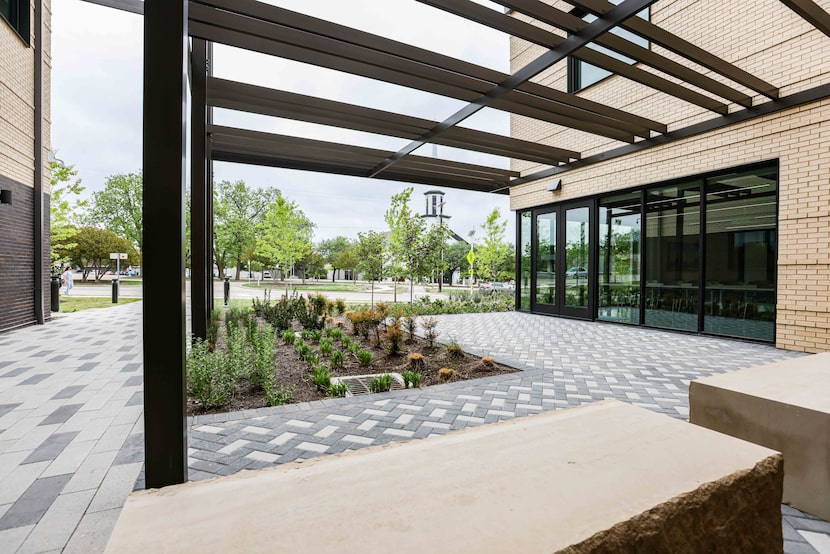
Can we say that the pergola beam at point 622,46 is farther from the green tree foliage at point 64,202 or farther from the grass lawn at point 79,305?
the green tree foliage at point 64,202

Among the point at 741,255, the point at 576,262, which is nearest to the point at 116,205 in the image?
the point at 576,262

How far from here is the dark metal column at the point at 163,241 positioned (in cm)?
170

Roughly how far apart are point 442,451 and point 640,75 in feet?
20.5

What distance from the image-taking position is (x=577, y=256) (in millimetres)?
10375

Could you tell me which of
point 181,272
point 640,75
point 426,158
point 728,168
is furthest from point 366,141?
point 181,272

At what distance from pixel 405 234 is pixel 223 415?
10606 mm

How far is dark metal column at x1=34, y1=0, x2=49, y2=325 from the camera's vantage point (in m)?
8.27

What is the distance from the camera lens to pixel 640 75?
5605 mm

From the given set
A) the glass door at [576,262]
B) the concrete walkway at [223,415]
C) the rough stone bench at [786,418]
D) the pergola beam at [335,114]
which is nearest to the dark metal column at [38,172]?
the concrete walkway at [223,415]

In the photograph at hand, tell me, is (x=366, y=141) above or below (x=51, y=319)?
above

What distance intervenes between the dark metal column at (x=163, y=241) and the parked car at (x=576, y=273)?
9961 millimetres

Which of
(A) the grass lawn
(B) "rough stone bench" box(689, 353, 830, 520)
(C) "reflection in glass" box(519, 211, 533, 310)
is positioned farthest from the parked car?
(A) the grass lawn

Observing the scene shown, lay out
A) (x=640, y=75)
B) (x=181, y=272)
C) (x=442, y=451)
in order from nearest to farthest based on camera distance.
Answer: (x=442, y=451) → (x=181, y=272) → (x=640, y=75)

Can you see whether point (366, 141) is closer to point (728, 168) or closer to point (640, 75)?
point (640, 75)
